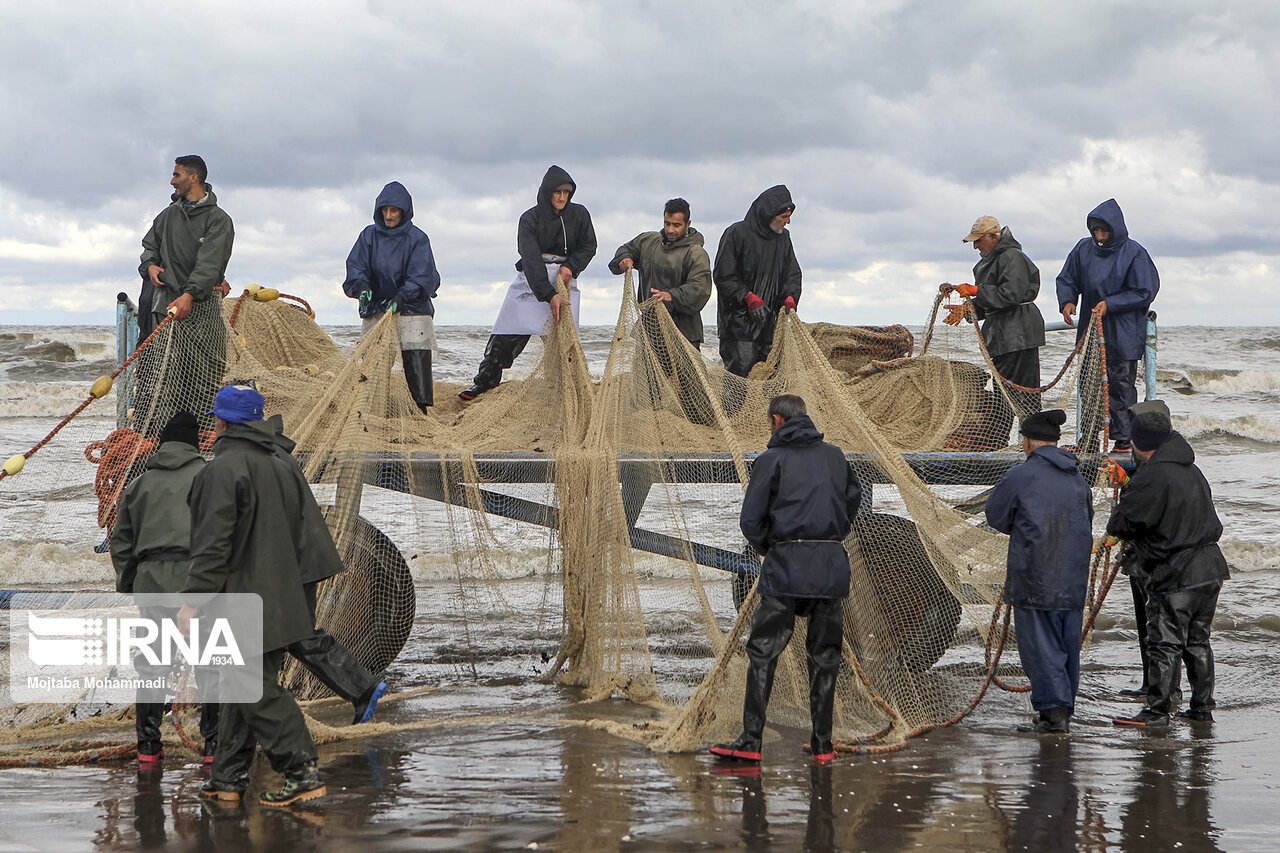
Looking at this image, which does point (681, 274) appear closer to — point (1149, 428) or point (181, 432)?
point (1149, 428)

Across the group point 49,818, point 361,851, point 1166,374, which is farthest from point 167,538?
point 1166,374

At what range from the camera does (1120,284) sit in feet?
25.7

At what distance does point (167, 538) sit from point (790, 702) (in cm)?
324

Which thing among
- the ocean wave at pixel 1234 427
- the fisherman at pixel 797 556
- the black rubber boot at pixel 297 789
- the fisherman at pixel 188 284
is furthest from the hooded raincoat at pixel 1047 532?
the ocean wave at pixel 1234 427

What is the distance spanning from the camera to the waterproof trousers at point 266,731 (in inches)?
183

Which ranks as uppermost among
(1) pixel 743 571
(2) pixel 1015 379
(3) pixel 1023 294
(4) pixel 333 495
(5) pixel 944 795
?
(3) pixel 1023 294

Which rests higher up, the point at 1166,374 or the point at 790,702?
the point at 1166,374

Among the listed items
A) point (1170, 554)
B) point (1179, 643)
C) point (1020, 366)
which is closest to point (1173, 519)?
point (1170, 554)

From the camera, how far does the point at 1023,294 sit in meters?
7.83

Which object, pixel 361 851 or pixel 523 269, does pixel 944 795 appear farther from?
pixel 523 269

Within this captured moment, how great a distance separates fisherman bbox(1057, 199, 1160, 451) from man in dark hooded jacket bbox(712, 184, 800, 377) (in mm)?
2004

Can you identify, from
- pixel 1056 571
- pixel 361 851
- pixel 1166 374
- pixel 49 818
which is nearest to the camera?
pixel 361 851

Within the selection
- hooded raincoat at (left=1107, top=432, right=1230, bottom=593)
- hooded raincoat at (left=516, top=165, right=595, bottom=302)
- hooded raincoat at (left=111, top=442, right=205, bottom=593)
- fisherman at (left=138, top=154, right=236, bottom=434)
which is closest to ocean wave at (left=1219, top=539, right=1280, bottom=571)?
hooded raincoat at (left=1107, top=432, right=1230, bottom=593)

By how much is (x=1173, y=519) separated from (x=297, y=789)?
4.63 m
